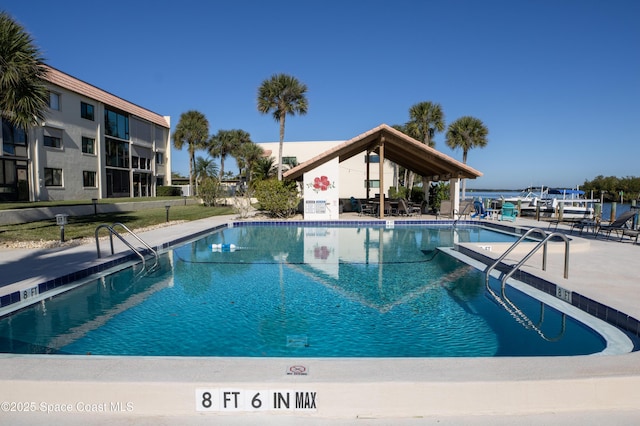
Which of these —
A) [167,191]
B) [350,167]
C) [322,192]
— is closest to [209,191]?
[167,191]

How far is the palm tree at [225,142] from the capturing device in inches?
1721

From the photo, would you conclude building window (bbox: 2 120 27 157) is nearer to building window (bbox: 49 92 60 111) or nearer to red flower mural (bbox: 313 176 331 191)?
building window (bbox: 49 92 60 111)

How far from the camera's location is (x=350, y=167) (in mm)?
38781

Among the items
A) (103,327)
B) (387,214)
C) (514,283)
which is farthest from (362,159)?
(103,327)

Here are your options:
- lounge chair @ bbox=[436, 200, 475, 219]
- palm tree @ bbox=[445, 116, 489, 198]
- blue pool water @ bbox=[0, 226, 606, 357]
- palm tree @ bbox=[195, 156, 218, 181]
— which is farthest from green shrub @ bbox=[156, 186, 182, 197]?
blue pool water @ bbox=[0, 226, 606, 357]

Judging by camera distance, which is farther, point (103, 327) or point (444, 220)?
point (444, 220)

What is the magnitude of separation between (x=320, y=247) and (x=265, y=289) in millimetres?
4773

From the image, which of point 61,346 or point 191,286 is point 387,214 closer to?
point 191,286

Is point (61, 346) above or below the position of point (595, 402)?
below

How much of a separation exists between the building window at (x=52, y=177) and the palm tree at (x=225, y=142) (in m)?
18.3

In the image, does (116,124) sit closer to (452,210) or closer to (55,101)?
(55,101)

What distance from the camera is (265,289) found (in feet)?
23.3

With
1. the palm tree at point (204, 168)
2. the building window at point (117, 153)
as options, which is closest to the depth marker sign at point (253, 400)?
the building window at point (117, 153)

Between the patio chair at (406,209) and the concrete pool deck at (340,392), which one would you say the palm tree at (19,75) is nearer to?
the concrete pool deck at (340,392)
